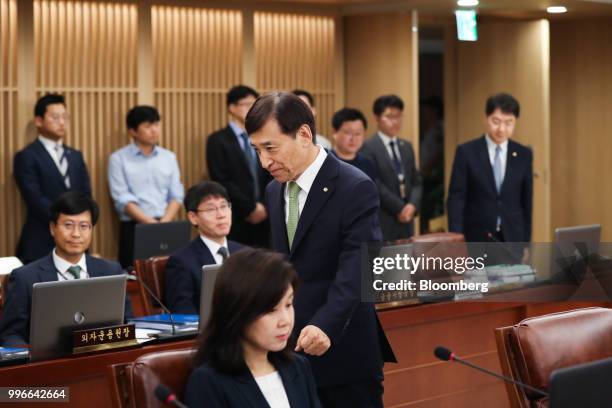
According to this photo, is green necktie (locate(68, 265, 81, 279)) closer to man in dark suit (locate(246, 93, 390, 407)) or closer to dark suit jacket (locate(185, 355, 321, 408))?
man in dark suit (locate(246, 93, 390, 407))

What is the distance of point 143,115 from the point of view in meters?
7.37

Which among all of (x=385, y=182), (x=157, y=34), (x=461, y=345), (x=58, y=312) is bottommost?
(x=461, y=345)

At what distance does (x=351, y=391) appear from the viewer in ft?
11.2

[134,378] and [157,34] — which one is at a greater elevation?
[157,34]

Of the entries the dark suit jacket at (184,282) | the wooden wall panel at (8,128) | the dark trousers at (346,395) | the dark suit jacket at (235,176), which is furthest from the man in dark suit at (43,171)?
the dark trousers at (346,395)

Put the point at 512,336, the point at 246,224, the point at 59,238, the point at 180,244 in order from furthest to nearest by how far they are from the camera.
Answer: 1. the point at 246,224
2. the point at 180,244
3. the point at 59,238
4. the point at 512,336

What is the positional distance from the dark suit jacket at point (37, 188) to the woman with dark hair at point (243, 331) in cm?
436

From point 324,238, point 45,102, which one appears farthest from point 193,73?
point 324,238

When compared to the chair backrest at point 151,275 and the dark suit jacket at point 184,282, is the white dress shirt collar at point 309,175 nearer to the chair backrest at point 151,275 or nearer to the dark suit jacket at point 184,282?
the dark suit jacket at point 184,282

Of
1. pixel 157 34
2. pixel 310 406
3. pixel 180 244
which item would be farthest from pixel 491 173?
pixel 310 406

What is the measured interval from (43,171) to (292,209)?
12.9ft

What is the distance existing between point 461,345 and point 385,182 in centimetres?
268

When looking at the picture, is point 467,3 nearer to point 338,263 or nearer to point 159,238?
point 159,238

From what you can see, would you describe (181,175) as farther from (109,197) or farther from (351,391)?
(351,391)
